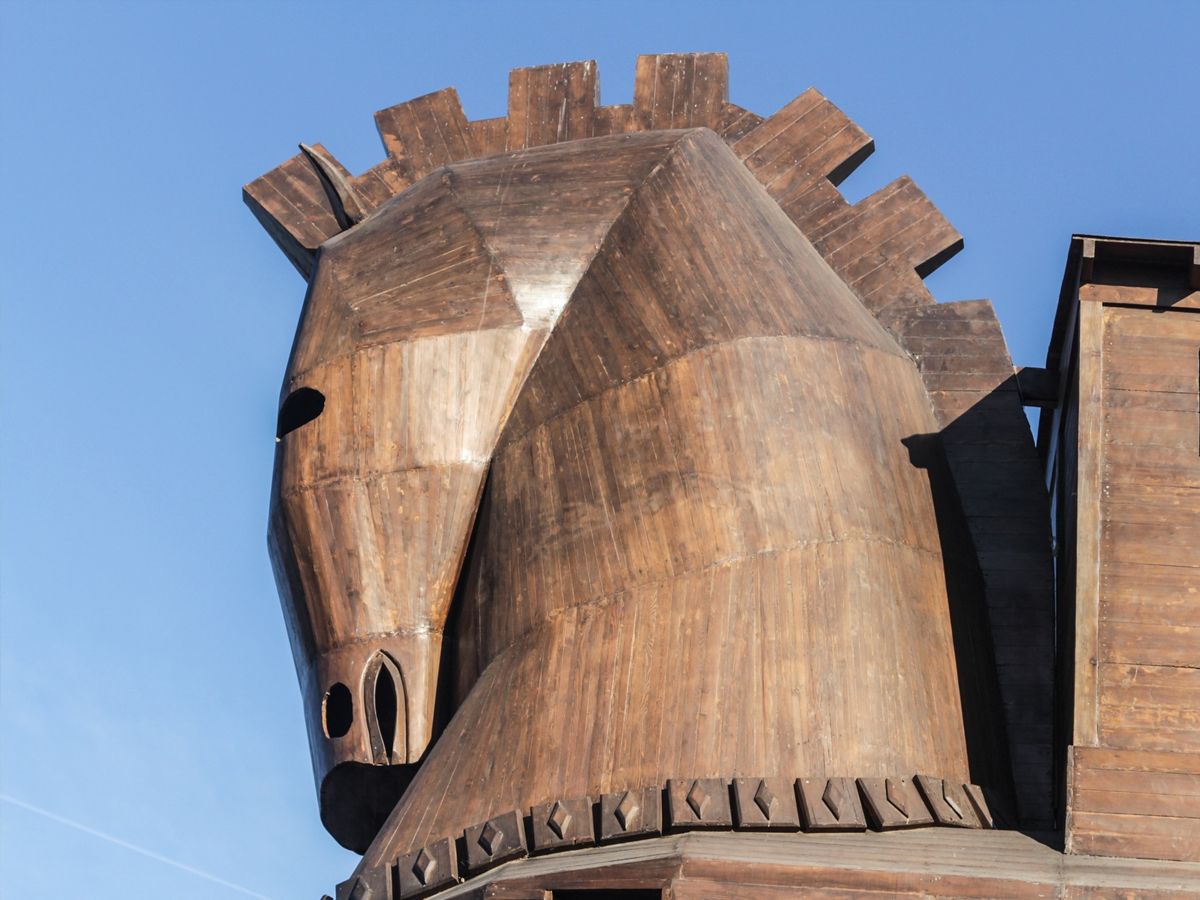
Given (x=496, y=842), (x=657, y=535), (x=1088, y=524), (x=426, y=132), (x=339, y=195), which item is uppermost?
(x=426, y=132)

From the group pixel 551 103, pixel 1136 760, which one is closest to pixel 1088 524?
pixel 1136 760

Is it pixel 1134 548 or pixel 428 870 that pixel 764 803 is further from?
pixel 1134 548

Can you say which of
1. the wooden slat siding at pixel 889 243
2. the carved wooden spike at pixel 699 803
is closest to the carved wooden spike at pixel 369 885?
the carved wooden spike at pixel 699 803

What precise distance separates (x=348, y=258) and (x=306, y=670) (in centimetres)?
298

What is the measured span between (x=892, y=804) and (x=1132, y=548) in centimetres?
201

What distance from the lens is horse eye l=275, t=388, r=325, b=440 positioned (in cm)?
1566

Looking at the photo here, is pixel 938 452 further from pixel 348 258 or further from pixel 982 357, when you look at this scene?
pixel 348 258

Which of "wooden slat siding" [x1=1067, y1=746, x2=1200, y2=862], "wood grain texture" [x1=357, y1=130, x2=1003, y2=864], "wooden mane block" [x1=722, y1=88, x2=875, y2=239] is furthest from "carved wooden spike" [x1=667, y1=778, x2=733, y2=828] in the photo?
"wooden mane block" [x1=722, y1=88, x2=875, y2=239]

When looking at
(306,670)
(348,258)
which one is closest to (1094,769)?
(306,670)

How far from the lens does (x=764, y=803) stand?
1216 centimetres

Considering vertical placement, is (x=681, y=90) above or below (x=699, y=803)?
above

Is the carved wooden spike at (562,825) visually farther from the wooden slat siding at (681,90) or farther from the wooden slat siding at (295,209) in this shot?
the wooden slat siding at (681,90)

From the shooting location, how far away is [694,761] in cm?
1253

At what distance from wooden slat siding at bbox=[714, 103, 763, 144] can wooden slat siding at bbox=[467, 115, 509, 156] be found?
1.70 metres
